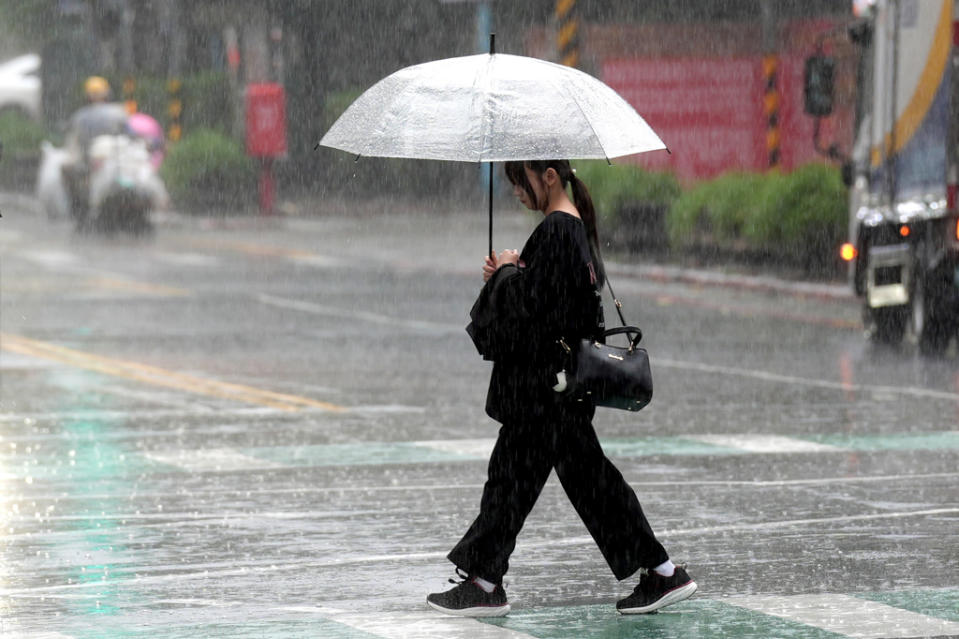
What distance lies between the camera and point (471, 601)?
24.7 ft

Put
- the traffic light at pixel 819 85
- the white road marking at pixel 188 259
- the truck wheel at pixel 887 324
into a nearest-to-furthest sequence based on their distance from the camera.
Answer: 1. the truck wheel at pixel 887 324
2. the traffic light at pixel 819 85
3. the white road marking at pixel 188 259

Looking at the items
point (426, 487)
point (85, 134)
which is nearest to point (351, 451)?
point (426, 487)

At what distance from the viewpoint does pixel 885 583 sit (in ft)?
26.8

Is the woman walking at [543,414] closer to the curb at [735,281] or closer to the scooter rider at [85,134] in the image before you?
the curb at [735,281]

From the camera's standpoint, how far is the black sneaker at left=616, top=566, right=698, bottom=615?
7.55 metres

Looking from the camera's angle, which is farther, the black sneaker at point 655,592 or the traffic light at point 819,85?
the traffic light at point 819,85

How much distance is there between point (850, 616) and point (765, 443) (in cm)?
477

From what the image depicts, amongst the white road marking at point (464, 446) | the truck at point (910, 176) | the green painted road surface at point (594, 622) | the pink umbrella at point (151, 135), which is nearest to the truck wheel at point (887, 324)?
the truck at point (910, 176)

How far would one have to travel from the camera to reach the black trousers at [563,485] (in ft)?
24.7

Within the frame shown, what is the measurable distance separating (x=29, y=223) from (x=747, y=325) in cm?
1826

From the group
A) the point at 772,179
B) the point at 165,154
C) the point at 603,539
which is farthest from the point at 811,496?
the point at 165,154

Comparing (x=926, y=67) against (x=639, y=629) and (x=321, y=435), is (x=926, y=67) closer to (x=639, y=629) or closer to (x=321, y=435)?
(x=321, y=435)

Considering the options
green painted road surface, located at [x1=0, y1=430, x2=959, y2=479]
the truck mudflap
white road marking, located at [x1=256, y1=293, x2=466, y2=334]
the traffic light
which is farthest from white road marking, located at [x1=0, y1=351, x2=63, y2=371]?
the traffic light

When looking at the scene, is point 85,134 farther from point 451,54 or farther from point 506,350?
point 506,350
